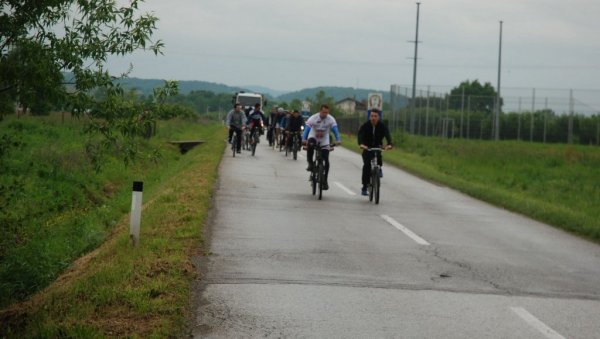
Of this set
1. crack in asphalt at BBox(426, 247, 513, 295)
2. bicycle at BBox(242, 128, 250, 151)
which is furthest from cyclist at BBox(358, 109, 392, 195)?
bicycle at BBox(242, 128, 250, 151)

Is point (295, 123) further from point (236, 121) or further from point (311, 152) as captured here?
point (311, 152)

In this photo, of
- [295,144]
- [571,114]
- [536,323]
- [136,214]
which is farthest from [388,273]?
[571,114]

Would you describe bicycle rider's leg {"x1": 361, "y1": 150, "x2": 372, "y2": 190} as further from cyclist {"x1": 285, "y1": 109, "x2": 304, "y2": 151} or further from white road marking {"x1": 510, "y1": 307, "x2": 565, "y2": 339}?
cyclist {"x1": 285, "y1": 109, "x2": 304, "y2": 151}

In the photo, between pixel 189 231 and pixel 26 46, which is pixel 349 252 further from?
pixel 26 46

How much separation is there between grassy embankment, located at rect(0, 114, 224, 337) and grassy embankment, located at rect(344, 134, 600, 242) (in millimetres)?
6574

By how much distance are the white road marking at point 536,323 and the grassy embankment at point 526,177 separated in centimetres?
695

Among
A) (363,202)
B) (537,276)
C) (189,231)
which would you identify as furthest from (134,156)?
(363,202)

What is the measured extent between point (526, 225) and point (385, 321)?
29.1 ft

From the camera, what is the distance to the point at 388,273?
32.3 feet

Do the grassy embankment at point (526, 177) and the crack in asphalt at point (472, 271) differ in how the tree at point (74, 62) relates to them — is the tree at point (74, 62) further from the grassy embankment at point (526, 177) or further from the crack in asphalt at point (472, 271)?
the grassy embankment at point (526, 177)

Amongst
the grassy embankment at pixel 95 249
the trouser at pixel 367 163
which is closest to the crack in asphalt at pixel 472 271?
the grassy embankment at pixel 95 249

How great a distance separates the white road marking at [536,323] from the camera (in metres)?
7.33

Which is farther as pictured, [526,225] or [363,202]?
[363,202]

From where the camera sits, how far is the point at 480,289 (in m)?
9.23
